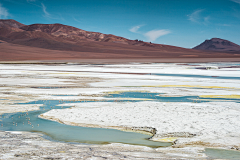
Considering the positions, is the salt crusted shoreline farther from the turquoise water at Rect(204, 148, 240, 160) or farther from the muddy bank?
the muddy bank

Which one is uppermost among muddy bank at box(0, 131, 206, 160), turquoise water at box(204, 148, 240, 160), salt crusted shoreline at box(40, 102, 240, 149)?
salt crusted shoreline at box(40, 102, 240, 149)

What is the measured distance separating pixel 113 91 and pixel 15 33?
194m

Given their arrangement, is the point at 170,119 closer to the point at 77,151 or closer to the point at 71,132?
the point at 71,132

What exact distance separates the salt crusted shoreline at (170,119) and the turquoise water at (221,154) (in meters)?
0.28

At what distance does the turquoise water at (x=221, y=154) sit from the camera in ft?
19.3

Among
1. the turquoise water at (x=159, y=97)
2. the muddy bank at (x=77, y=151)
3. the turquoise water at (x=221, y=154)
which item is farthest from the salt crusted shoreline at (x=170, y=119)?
the turquoise water at (x=159, y=97)

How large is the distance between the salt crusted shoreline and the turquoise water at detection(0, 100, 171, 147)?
1.16 ft

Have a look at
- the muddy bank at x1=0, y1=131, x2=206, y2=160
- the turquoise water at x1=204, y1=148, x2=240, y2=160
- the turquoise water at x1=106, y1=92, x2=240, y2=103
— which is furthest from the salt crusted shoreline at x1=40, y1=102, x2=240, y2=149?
the turquoise water at x1=106, y1=92, x2=240, y2=103

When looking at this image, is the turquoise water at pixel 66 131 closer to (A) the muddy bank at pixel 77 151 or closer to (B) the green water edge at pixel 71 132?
(B) the green water edge at pixel 71 132

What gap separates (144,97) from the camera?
45.2ft

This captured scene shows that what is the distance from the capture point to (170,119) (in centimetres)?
903

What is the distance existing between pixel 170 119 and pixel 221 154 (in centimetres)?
301

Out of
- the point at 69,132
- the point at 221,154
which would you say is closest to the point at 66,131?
the point at 69,132

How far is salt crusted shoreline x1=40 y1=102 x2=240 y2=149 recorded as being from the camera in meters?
7.23
